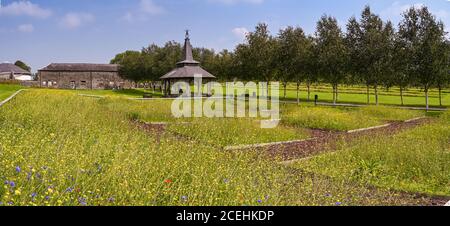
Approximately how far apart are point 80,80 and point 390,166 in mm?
48549

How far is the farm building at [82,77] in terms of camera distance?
164ft

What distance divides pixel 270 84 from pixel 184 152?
2912cm

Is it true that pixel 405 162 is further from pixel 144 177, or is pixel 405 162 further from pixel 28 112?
pixel 28 112

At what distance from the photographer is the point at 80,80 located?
50.7m

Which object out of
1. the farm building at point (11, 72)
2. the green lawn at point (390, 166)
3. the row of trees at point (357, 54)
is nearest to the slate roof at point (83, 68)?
the farm building at point (11, 72)

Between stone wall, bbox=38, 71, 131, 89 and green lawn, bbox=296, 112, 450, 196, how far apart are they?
148ft

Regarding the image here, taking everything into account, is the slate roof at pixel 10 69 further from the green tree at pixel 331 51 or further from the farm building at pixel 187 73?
the green tree at pixel 331 51

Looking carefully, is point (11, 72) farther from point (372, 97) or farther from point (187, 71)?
point (372, 97)

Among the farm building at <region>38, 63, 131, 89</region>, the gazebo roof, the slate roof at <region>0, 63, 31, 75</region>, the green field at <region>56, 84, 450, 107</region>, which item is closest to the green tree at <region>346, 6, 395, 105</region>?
the green field at <region>56, 84, 450, 107</region>

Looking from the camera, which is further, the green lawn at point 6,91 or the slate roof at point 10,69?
the slate roof at point 10,69

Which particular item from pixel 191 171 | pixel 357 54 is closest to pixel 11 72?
pixel 357 54

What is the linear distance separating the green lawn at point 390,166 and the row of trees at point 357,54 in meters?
18.2

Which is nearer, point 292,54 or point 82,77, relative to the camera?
point 292,54
